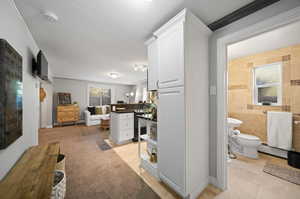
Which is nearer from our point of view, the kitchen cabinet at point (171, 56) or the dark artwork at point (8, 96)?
the dark artwork at point (8, 96)

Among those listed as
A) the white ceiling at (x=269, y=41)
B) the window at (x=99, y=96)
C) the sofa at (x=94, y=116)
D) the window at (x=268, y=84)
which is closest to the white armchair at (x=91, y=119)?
the sofa at (x=94, y=116)

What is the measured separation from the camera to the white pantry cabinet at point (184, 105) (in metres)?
1.27

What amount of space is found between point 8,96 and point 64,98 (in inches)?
218

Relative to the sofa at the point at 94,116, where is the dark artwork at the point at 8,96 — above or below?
above

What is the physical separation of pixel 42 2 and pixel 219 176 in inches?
123

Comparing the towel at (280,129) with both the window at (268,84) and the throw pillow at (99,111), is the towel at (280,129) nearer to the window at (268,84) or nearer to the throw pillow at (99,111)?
the window at (268,84)

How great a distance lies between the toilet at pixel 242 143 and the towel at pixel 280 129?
1.24ft

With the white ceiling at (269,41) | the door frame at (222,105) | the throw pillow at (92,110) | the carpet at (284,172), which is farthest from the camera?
the throw pillow at (92,110)

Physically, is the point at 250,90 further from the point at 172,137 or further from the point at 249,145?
the point at 172,137

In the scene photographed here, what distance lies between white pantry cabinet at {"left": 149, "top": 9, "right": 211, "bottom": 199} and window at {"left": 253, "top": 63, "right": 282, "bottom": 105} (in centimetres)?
217

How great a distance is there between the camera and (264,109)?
8.57 feet

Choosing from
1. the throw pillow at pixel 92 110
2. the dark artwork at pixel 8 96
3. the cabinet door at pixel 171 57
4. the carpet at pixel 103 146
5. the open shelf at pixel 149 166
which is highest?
the cabinet door at pixel 171 57

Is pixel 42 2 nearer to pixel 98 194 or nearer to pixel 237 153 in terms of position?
pixel 98 194

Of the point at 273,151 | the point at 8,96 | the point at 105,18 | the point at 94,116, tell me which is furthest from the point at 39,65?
the point at 273,151
